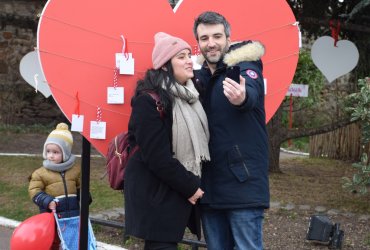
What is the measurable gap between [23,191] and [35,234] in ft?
11.9

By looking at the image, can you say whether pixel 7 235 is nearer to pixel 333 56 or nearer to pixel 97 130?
pixel 97 130

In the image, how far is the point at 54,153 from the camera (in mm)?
4270

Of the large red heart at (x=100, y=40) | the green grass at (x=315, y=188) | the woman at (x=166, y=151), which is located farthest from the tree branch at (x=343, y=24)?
the woman at (x=166, y=151)

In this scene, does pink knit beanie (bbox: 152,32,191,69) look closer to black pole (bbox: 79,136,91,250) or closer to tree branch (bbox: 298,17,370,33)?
black pole (bbox: 79,136,91,250)

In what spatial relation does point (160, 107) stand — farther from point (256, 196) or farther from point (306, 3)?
point (306, 3)

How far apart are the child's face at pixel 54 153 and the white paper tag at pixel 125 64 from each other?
3.16ft

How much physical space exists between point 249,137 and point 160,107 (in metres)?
0.48

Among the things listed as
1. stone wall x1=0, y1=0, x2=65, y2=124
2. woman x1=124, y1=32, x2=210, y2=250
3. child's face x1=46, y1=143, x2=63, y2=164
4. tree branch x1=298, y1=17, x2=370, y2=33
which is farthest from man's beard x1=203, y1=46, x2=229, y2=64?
stone wall x1=0, y1=0, x2=65, y2=124

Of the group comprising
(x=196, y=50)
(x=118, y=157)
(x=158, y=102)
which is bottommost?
(x=118, y=157)

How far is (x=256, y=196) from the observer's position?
123 inches

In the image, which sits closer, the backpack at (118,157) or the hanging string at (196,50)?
the backpack at (118,157)

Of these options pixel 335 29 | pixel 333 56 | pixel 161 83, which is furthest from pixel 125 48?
pixel 335 29

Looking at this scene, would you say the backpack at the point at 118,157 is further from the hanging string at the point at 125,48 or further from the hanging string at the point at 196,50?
the hanging string at the point at 196,50

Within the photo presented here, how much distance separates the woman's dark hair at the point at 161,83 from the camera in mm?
3041
